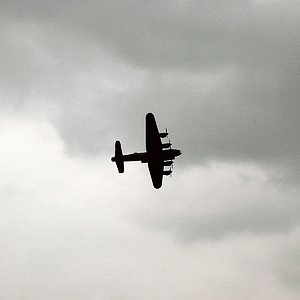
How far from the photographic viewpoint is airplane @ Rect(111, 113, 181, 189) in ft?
245

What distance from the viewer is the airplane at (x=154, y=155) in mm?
74625

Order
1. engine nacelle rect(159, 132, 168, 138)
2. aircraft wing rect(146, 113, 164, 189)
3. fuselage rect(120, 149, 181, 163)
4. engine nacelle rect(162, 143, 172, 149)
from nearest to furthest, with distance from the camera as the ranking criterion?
engine nacelle rect(159, 132, 168, 138), aircraft wing rect(146, 113, 164, 189), engine nacelle rect(162, 143, 172, 149), fuselage rect(120, 149, 181, 163)

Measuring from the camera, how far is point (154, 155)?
2990 inches

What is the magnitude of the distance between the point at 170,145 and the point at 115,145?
30.3ft

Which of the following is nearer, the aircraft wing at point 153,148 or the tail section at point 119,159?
the aircraft wing at point 153,148

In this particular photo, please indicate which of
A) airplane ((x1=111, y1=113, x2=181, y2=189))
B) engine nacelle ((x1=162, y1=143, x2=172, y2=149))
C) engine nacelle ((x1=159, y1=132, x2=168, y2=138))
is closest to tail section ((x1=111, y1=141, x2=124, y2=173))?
airplane ((x1=111, y1=113, x2=181, y2=189))

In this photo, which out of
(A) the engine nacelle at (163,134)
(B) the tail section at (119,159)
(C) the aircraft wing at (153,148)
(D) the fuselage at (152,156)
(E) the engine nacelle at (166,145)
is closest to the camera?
(A) the engine nacelle at (163,134)

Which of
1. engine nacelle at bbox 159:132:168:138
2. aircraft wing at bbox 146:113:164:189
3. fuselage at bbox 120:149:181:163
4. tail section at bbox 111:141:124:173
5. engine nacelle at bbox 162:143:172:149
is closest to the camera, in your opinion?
engine nacelle at bbox 159:132:168:138

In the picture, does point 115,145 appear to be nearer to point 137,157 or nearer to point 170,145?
point 137,157

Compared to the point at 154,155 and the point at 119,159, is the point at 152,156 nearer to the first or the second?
the point at 154,155

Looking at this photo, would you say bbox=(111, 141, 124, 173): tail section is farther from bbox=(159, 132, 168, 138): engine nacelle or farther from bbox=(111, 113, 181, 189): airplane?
bbox=(159, 132, 168, 138): engine nacelle

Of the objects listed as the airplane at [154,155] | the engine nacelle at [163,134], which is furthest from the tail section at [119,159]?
the engine nacelle at [163,134]

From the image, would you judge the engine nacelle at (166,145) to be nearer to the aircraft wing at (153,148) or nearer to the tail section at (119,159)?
the aircraft wing at (153,148)

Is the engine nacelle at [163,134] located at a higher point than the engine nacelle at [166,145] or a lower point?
higher
